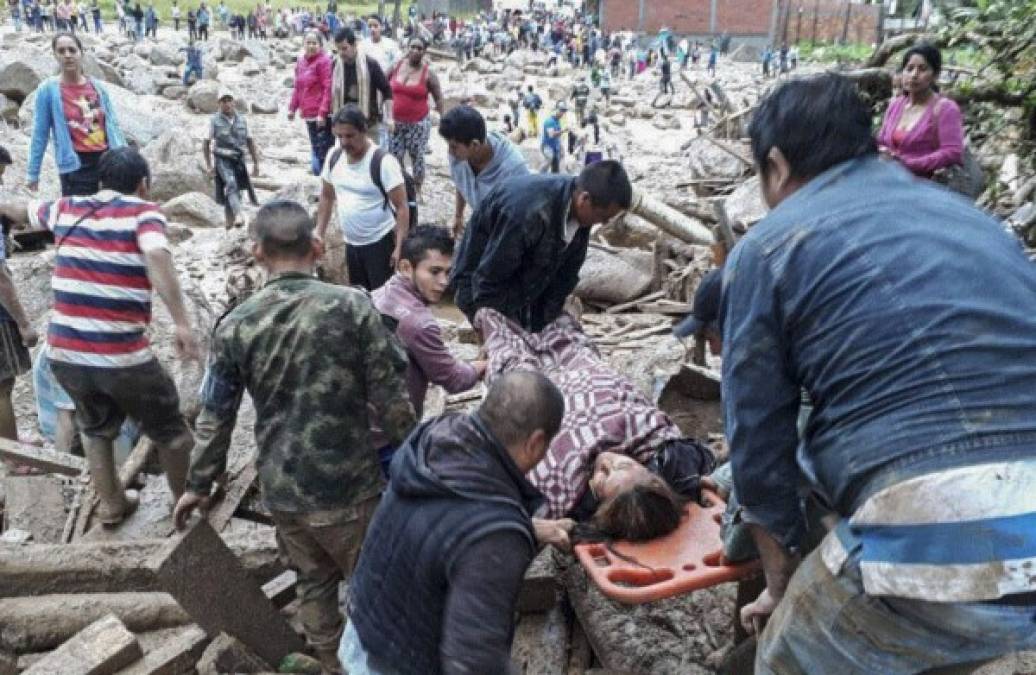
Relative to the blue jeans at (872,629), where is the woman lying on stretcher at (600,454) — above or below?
below

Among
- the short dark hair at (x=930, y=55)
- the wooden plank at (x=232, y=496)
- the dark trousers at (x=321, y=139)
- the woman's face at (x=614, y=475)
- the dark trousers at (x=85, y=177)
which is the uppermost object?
the short dark hair at (x=930, y=55)

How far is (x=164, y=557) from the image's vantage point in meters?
3.12

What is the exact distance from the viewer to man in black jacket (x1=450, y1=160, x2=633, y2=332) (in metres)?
4.70

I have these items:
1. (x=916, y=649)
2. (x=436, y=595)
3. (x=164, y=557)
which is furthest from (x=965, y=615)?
(x=164, y=557)

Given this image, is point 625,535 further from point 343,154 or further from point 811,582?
point 343,154

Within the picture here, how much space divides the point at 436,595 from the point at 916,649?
1.22 meters

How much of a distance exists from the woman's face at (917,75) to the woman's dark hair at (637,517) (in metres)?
3.69

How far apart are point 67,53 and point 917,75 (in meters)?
5.86

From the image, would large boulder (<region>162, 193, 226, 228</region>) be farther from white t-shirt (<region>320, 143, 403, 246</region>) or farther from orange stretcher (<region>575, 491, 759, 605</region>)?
orange stretcher (<region>575, 491, 759, 605</region>)

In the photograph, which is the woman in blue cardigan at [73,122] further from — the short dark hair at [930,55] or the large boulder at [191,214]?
the short dark hair at [930,55]

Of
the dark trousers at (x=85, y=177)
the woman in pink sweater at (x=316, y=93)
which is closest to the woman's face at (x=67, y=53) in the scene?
the dark trousers at (x=85, y=177)

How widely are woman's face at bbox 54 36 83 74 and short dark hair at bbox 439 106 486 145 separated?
2761 mm

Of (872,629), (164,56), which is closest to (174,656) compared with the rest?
(872,629)

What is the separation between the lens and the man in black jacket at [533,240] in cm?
470
